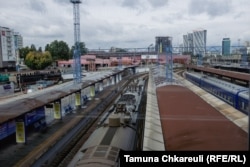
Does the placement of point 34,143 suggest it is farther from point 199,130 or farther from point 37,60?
point 37,60

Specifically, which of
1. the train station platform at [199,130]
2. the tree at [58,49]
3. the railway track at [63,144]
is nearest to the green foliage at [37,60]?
the tree at [58,49]

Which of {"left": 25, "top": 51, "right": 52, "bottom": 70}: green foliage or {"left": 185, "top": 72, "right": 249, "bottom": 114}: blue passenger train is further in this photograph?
{"left": 25, "top": 51, "right": 52, "bottom": 70}: green foliage

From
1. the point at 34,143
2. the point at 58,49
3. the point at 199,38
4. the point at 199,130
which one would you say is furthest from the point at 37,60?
the point at 199,130

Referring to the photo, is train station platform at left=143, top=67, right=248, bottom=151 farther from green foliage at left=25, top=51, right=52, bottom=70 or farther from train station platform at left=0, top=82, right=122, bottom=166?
green foliage at left=25, top=51, right=52, bottom=70

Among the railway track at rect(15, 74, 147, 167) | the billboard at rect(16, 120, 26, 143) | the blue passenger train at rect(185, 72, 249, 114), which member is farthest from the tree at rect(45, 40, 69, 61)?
the billboard at rect(16, 120, 26, 143)

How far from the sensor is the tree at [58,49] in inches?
3159

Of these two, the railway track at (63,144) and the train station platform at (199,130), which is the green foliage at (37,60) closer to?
the railway track at (63,144)

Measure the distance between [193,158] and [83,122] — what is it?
66.2ft

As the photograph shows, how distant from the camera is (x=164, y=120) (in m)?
12.8

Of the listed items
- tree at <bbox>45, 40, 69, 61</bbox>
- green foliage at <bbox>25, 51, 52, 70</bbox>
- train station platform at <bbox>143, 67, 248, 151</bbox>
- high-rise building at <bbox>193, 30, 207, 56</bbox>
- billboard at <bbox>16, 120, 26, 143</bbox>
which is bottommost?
billboard at <bbox>16, 120, 26, 143</bbox>

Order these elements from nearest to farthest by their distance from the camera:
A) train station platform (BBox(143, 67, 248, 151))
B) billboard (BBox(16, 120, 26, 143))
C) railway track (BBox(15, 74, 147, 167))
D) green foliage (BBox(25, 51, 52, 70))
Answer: train station platform (BBox(143, 67, 248, 151)) < railway track (BBox(15, 74, 147, 167)) < billboard (BBox(16, 120, 26, 143)) < green foliage (BBox(25, 51, 52, 70))

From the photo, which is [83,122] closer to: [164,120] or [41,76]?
[164,120]

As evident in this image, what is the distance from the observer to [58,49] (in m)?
80.8

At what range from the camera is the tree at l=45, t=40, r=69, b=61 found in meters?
80.2
